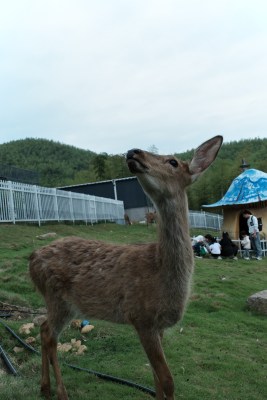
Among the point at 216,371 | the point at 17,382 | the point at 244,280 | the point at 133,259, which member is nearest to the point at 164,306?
the point at 133,259

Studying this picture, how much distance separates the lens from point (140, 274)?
13.4ft

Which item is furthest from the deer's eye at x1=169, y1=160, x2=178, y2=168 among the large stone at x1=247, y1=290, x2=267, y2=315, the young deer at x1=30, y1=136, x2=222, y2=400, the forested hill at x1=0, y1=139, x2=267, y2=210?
the forested hill at x1=0, y1=139, x2=267, y2=210

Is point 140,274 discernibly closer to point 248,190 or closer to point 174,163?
point 174,163

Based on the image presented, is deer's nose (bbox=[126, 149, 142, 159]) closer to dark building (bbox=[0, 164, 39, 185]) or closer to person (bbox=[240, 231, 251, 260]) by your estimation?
person (bbox=[240, 231, 251, 260])

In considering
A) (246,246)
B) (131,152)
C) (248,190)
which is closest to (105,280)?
(131,152)

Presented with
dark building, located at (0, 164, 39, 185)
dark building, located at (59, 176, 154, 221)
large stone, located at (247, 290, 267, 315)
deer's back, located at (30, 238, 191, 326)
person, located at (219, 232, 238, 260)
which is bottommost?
large stone, located at (247, 290, 267, 315)

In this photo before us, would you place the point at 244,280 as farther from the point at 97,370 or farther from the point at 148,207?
the point at 148,207

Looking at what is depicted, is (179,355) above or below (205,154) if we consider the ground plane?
below

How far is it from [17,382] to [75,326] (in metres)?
2.11

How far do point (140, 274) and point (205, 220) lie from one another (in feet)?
133

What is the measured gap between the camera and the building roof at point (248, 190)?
72.7 ft

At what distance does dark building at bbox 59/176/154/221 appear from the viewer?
42188 mm

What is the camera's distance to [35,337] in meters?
5.94

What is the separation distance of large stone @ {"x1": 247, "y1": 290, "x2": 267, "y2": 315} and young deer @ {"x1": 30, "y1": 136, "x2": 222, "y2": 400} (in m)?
5.29
